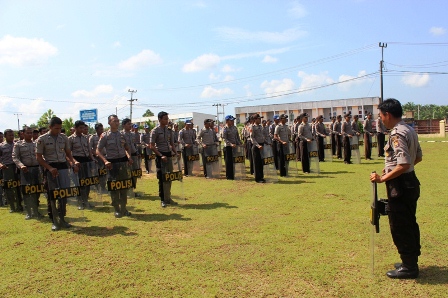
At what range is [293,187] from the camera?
1020cm

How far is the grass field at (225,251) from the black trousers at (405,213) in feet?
1.01

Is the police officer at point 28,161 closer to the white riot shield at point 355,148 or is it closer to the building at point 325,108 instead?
the white riot shield at point 355,148

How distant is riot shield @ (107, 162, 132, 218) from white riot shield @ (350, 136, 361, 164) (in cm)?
1001

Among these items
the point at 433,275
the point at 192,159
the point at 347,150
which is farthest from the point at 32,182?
the point at 347,150

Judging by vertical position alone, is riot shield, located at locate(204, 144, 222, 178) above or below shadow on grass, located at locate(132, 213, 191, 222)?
above

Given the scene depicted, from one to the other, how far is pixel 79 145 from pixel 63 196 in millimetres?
2697

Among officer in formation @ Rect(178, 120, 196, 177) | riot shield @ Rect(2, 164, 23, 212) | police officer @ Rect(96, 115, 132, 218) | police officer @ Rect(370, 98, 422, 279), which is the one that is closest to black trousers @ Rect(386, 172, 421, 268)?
police officer @ Rect(370, 98, 422, 279)

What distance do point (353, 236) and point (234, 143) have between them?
6.87m

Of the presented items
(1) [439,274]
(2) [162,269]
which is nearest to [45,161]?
(2) [162,269]

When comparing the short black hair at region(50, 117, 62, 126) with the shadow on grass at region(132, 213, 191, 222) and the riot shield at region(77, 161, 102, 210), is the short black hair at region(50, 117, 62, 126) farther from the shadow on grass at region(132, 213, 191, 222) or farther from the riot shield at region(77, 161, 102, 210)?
the shadow on grass at region(132, 213, 191, 222)

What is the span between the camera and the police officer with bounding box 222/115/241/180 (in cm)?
1206

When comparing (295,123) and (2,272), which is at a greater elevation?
(295,123)

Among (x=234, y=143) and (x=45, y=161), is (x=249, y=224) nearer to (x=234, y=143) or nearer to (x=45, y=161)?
(x=45, y=161)

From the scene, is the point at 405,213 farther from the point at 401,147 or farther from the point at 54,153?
the point at 54,153
